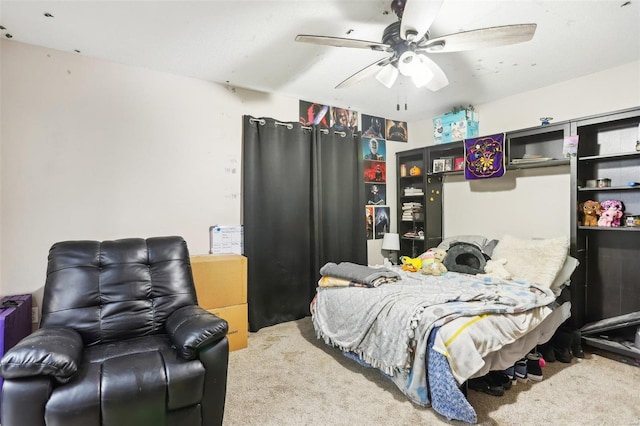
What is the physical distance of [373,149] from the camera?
423 centimetres

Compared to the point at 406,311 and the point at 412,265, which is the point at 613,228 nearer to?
the point at 412,265

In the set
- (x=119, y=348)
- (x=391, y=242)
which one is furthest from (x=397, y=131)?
(x=119, y=348)

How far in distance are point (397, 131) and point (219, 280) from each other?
3.09 metres

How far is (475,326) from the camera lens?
6.25 feet

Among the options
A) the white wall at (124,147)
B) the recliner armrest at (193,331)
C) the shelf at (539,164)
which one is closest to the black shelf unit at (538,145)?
the shelf at (539,164)

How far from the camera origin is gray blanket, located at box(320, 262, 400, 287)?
2555mm

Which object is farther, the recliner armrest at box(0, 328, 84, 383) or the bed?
the bed

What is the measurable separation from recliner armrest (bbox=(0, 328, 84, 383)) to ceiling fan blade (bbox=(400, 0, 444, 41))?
2204 millimetres

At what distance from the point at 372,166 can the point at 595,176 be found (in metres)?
2.25

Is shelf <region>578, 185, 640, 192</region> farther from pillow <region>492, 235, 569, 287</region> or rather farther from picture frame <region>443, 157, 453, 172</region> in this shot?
picture frame <region>443, 157, 453, 172</region>

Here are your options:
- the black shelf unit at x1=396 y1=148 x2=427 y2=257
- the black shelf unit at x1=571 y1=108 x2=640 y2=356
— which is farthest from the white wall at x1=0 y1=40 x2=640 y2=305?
the black shelf unit at x1=396 y1=148 x2=427 y2=257

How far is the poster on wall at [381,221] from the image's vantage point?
429cm

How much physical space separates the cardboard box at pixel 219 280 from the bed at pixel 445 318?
0.70 meters

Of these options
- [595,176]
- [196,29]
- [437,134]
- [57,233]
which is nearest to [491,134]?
[437,134]
